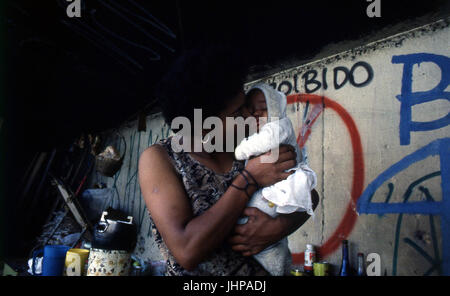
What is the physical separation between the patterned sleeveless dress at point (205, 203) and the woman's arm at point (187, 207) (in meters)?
0.04

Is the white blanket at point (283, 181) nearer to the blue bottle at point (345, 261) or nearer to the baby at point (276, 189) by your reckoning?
the baby at point (276, 189)

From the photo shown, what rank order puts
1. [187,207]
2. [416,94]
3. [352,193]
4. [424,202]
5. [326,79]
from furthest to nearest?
[326,79]
[352,193]
[416,94]
[424,202]
[187,207]

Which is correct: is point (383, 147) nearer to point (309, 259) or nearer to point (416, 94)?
point (416, 94)

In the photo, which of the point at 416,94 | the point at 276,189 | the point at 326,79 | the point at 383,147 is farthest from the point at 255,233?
the point at 326,79

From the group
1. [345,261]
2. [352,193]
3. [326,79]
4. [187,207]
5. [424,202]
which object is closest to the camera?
[187,207]

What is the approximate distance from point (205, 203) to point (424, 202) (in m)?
1.70

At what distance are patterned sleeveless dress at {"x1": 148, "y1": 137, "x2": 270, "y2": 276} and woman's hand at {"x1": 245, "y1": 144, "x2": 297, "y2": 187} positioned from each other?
6.5 inches

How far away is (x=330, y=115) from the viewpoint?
105 inches

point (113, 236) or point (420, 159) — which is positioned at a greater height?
point (420, 159)

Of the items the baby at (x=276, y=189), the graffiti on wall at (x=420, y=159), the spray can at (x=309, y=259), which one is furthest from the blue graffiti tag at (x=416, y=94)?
the baby at (x=276, y=189)

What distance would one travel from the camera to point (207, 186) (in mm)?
1182
